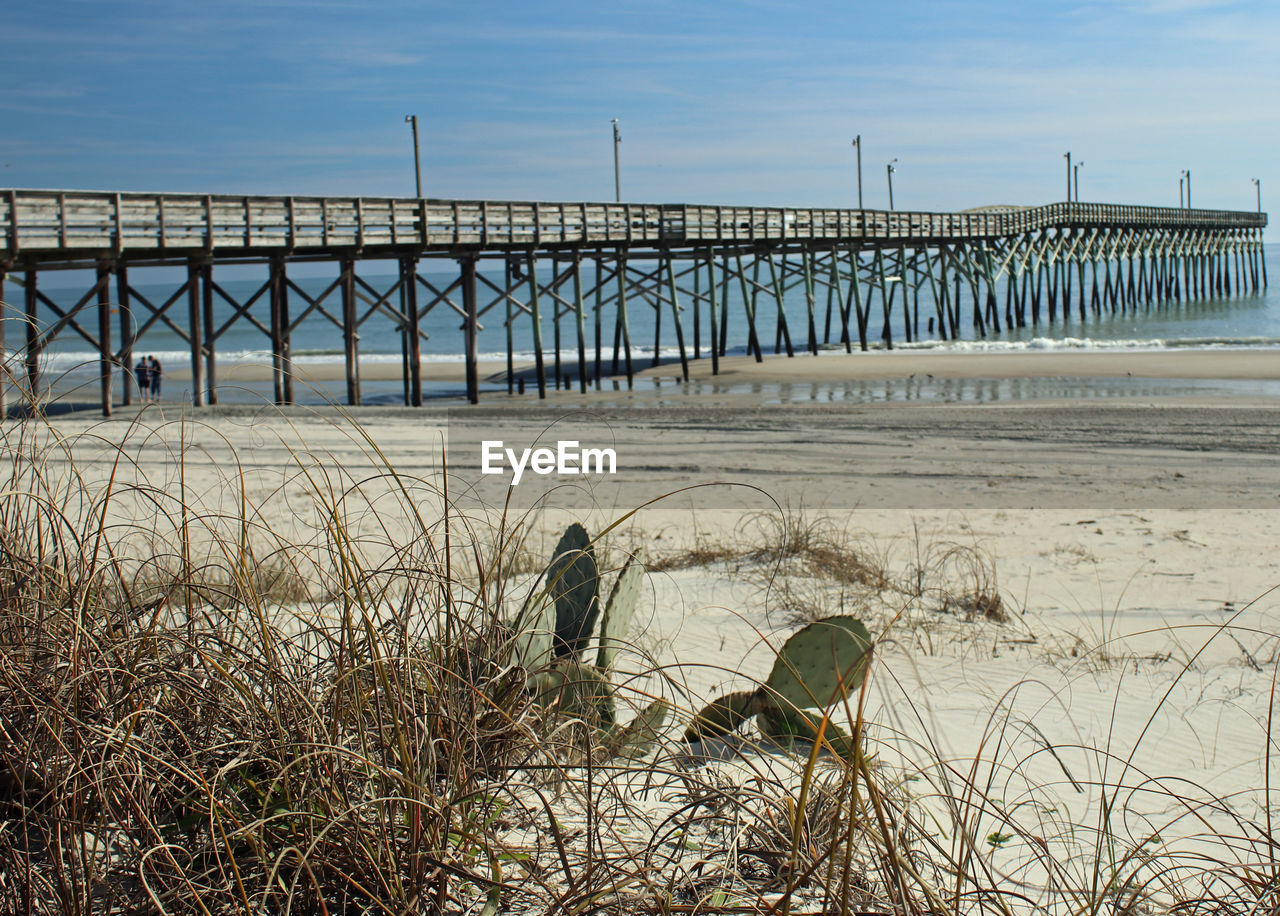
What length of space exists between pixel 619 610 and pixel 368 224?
18333 mm

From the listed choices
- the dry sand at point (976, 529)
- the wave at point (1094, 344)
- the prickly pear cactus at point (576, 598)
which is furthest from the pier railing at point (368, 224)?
the prickly pear cactus at point (576, 598)

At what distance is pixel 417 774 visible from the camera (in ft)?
7.17

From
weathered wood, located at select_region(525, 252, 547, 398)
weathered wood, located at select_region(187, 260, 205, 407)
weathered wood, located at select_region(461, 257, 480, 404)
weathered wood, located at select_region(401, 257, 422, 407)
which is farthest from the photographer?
weathered wood, located at select_region(525, 252, 547, 398)

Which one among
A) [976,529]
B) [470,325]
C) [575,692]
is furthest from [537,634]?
[470,325]

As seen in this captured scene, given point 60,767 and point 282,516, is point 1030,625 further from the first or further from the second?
point 282,516

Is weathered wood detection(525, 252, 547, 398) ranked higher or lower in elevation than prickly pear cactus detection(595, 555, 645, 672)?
higher

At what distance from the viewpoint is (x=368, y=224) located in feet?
65.5

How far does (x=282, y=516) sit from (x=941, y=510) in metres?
5.31

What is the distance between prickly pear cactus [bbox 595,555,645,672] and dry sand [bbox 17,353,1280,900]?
10 centimetres

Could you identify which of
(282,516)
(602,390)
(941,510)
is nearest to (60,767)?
(282,516)

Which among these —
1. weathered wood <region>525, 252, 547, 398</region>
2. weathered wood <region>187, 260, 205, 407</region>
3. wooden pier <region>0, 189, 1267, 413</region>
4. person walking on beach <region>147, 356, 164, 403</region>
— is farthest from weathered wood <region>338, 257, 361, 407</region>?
weathered wood <region>525, 252, 547, 398</region>

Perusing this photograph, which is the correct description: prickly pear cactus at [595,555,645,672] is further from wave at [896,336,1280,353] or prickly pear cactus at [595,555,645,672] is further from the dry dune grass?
wave at [896,336,1280,353]

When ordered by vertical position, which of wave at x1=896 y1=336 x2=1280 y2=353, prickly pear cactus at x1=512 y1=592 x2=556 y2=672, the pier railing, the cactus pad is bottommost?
the cactus pad

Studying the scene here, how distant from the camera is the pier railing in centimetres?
1548
